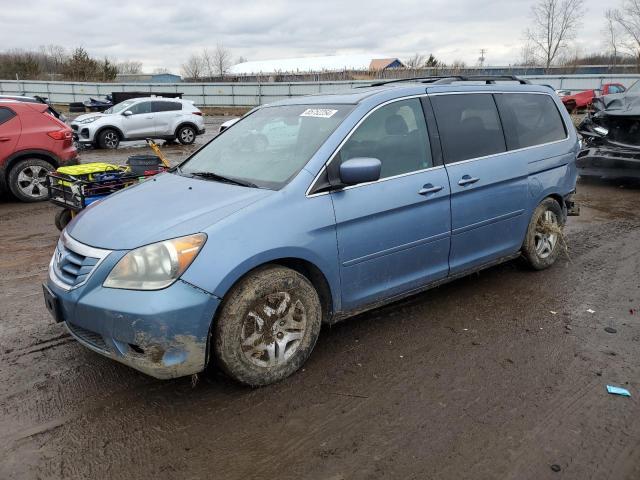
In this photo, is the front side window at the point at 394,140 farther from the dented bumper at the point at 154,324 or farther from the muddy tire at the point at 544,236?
the muddy tire at the point at 544,236

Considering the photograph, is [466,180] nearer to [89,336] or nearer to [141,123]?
[89,336]

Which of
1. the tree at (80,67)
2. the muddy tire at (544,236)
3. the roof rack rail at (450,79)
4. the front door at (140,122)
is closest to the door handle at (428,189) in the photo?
the roof rack rail at (450,79)

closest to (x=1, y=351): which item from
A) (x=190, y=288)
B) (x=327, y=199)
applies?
(x=190, y=288)

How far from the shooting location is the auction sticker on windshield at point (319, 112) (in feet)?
12.7

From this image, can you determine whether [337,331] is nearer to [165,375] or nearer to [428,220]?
[428,220]

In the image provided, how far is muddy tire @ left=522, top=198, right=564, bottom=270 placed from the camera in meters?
5.08

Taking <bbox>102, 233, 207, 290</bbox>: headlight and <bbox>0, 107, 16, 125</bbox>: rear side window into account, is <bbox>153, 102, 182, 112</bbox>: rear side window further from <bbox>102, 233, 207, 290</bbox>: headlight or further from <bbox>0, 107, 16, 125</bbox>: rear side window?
<bbox>102, 233, 207, 290</bbox>: headlight

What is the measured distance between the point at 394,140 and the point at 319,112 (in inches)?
23.5

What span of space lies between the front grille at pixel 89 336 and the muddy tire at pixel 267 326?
635 millimetres

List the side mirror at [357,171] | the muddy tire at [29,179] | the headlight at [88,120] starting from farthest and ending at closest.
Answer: the headlight at [88,120]
the muddy tire at [29,179]
the side mirror at [357,171]

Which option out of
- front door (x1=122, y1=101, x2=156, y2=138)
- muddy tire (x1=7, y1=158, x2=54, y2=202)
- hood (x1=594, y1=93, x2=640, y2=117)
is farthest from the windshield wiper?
front door (x1=122, y1=101, x2=156, y2=138)

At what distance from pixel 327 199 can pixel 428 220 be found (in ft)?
3.04

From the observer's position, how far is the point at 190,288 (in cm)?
287

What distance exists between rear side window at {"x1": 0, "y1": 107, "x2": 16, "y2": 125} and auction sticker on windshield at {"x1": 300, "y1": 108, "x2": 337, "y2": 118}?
6.98 meters
